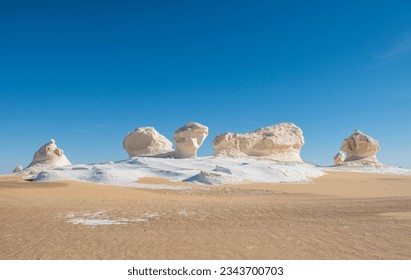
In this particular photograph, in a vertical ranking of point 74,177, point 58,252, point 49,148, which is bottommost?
point 58,252

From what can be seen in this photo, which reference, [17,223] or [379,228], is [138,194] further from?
[379,228]

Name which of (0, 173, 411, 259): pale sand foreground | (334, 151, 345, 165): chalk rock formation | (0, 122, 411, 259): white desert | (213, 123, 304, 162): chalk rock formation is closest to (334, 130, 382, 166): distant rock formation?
(334, 151, 345, 165): chalk rock formation

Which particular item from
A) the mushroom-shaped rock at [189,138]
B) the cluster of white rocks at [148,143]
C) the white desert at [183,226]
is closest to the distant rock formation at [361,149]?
the mushroom-shaped rock at [189,138]

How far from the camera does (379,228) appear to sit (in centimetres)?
709

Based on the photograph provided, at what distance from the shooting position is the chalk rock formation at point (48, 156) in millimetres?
36375

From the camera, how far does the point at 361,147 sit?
45.3 meters

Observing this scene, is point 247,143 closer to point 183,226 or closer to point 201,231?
point 183,226

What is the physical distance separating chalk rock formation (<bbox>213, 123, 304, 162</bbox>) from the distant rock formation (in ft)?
26.4

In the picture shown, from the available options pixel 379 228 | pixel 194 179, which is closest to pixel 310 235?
pixel 379 228

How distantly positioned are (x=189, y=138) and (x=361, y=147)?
89.1 ft

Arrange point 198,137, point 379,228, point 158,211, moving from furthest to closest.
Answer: point 198,137
point 158,211
point 379,228

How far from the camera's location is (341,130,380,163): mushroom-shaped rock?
146 ft

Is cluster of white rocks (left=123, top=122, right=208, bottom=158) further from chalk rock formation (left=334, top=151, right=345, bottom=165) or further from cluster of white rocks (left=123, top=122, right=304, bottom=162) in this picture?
chalk rock formation (left=334, top=151, right=345, bottom=165)

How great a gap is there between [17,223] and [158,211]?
3671 millimetres
